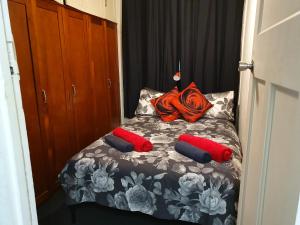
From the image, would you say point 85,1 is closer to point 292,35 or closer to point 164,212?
point 164,212

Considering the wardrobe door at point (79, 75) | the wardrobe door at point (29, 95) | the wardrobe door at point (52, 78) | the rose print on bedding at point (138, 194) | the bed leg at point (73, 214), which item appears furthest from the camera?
the wardrobe door at point (79, 75)

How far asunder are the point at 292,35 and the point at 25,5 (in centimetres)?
201

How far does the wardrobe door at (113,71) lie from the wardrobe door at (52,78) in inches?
37.2

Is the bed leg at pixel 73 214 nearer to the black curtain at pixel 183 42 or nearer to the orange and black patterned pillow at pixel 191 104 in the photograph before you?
the orange and black patterned pillow at pixel 191 104

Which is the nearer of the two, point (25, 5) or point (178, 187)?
point (178, 187)

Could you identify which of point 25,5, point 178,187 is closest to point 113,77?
point 25,5

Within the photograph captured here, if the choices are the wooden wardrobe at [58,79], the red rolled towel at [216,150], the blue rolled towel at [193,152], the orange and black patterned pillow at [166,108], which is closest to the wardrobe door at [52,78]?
the wooden wardrobe at [58,79]

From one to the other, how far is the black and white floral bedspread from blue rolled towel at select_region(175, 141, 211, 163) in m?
0.03

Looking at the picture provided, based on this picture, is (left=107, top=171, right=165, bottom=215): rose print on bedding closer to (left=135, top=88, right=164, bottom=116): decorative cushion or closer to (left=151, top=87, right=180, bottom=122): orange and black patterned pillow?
(left=151, top=87, right=180, bottom=122): orange and black patterned pillow

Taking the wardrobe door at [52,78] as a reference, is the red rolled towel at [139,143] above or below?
below

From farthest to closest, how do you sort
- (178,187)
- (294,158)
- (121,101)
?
1. (121,101)
2. (178,187)
3. (294,158)

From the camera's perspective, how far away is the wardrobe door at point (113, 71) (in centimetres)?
332

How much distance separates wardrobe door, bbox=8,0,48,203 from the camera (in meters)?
1.92

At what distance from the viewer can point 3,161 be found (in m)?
0.75
